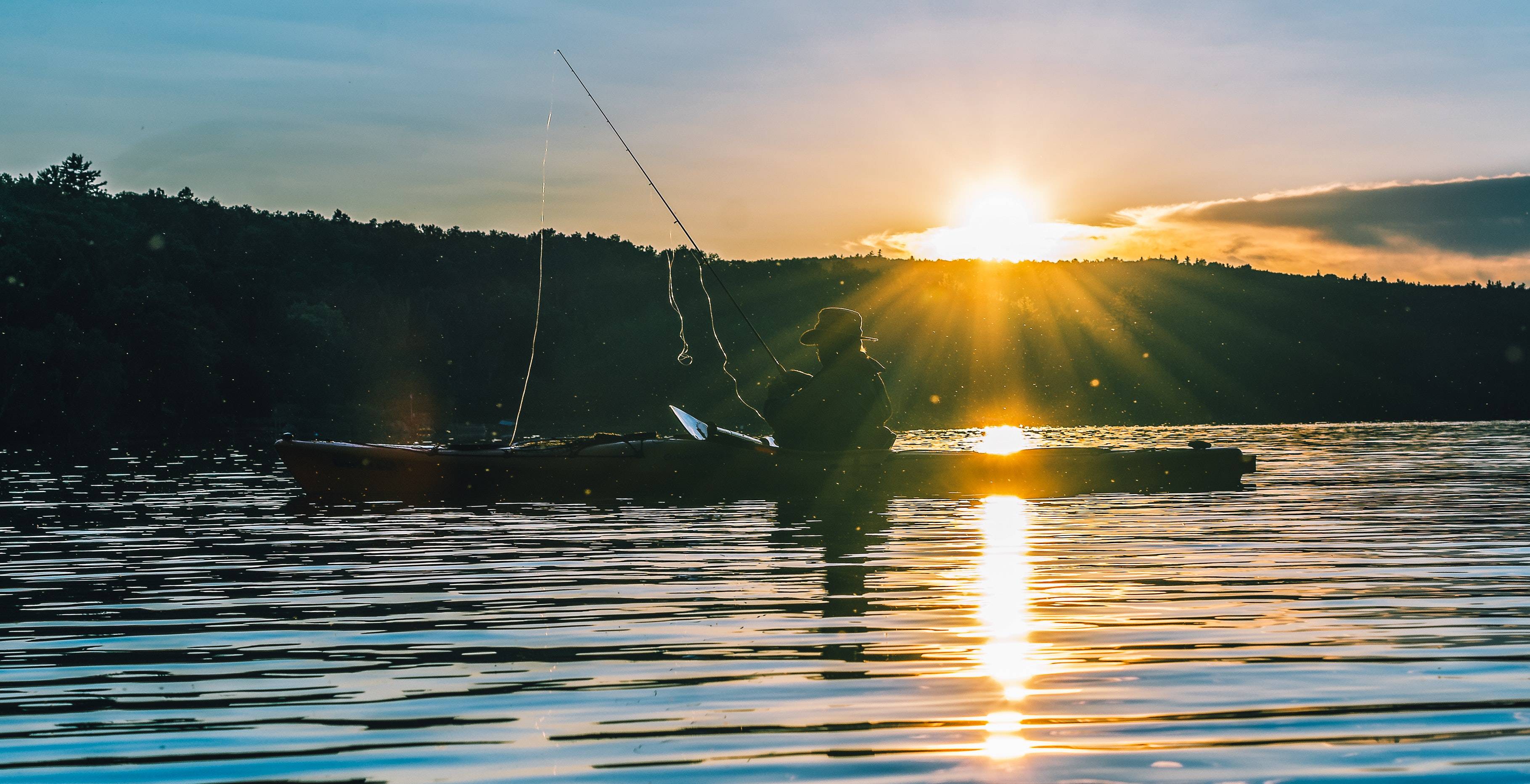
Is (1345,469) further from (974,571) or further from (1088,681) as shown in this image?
(1088,681)

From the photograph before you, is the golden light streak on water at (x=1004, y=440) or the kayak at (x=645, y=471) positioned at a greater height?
the kayak at (x=645, y=471)

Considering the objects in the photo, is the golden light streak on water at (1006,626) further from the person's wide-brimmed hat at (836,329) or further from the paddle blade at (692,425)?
the paddle blade at (692,425)

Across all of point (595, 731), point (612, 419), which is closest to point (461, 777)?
point (595, 731)

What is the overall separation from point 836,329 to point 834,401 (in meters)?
0.91

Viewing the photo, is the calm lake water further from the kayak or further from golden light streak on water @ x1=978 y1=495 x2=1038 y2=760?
the kayak

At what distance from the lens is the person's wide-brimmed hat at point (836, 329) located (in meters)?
12.6

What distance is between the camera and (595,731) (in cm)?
402

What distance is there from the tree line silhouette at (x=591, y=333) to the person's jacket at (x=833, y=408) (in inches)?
1103

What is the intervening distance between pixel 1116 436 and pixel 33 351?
36.5 m

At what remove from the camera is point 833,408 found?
13.2 metres

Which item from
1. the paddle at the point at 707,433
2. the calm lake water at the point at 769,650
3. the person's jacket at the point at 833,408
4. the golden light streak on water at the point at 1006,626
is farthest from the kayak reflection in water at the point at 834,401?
the golden light streak on water at the point at 1006,626

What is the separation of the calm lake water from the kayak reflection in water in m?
1.71

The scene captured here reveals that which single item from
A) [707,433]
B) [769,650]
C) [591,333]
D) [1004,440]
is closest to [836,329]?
[707,433]

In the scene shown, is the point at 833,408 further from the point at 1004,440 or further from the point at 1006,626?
the point at 1004,440
